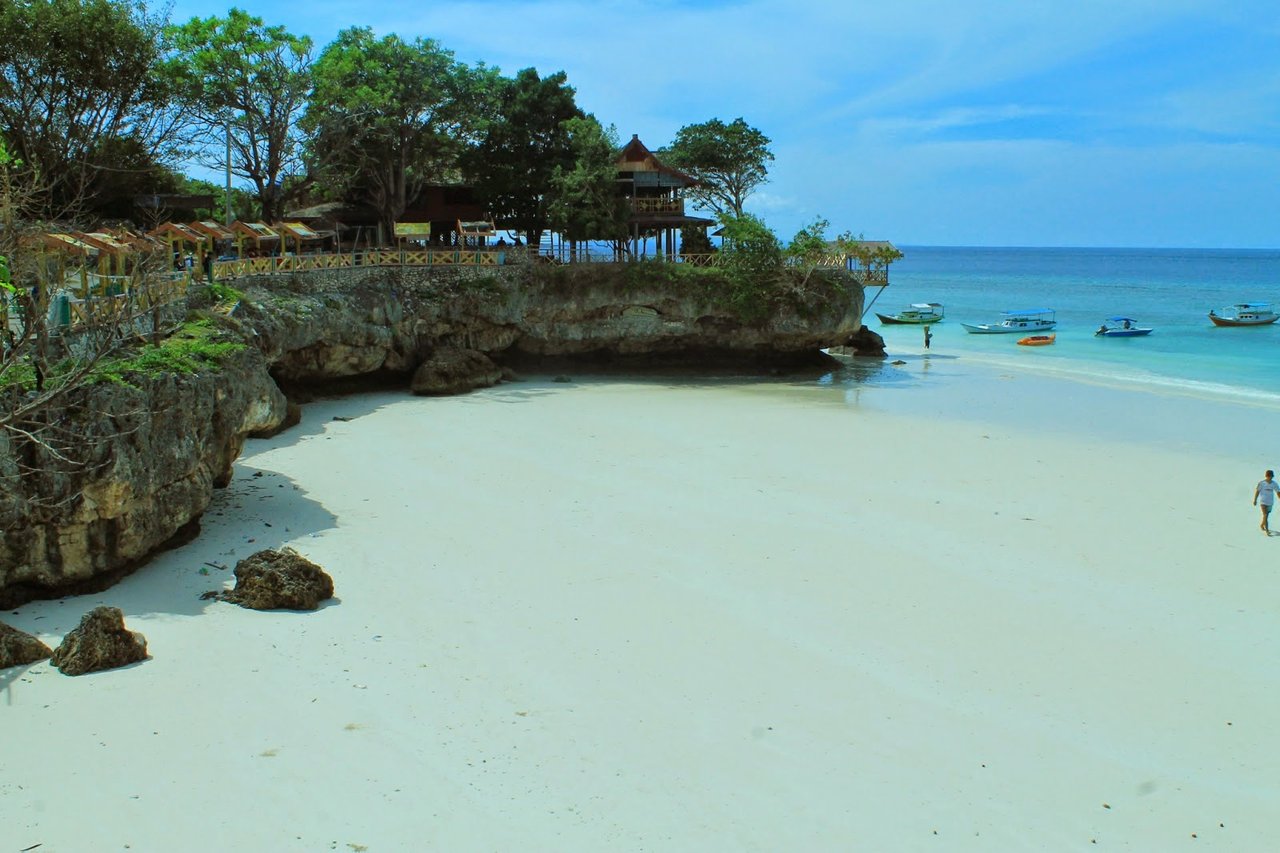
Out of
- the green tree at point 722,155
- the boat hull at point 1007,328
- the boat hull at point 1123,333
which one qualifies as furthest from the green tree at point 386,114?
the boat hull at point 1123,333

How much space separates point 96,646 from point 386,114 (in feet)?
97.3

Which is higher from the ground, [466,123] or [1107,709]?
[466,123]

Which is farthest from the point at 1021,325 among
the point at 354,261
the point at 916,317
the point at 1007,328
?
the point at 354,261

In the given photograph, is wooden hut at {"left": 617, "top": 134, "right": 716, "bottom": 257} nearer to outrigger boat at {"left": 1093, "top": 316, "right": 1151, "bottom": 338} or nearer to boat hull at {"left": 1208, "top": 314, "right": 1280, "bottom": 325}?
outrigger boat at {"left": 1093, "top": 316, "right": 1151, "bottom": 338}

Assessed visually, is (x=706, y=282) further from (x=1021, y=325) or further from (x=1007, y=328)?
(x=1021, y=325)

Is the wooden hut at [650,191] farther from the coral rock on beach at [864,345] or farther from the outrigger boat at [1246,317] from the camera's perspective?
the outrigger boat at [1246,317]

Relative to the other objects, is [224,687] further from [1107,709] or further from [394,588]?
[1107,709]

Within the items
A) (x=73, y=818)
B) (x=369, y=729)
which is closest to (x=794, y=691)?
(x=369, y=729)

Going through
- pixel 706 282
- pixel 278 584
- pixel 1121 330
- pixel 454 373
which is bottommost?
pixel 278 584

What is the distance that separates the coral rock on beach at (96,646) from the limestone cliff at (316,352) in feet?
8.10

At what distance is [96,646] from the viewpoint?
Answer: 1193cm

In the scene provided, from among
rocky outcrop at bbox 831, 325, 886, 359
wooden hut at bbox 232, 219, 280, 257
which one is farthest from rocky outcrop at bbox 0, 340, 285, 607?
rocky outcrop at bbox 831, 325, 886, 359

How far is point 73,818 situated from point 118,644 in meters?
3.21

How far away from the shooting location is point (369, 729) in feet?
35.9
